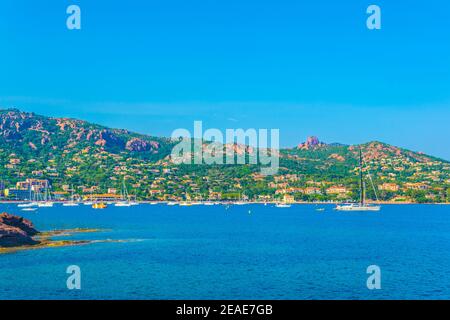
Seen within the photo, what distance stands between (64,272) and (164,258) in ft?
49.1

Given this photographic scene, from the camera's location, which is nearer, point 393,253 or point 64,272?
point 64,272

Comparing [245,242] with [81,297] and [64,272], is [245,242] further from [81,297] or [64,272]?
[81,297]

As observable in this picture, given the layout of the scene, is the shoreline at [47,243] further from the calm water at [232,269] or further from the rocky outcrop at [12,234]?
the calm water at [232,269]

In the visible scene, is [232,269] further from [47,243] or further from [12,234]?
[12,234]

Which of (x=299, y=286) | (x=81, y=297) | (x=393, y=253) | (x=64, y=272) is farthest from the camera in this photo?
(x=393, y=253)

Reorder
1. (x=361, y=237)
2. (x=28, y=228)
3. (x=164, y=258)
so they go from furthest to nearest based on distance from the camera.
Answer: (x=361, y=237), (x=28, y=228), (x=164, y=258)

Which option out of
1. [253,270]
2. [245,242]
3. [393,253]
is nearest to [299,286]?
[253,270]

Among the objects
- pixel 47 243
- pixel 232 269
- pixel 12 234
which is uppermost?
pixel 12 234

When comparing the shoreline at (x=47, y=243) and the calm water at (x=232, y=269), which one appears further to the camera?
the shoreline at (x=47, y=243)

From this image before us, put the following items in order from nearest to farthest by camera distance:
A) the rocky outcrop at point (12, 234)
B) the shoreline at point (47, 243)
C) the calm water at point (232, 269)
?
the calm water at point (232, 269) < the shoreline at point (47, 243) < the rocky outcrop at point (12, 234)

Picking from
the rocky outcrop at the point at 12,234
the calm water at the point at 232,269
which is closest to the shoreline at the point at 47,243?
the rocky outcrop at the point at 12,234

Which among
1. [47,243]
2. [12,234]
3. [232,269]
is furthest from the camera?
[47,243]

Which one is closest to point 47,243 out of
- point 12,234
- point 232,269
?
point 12,234
